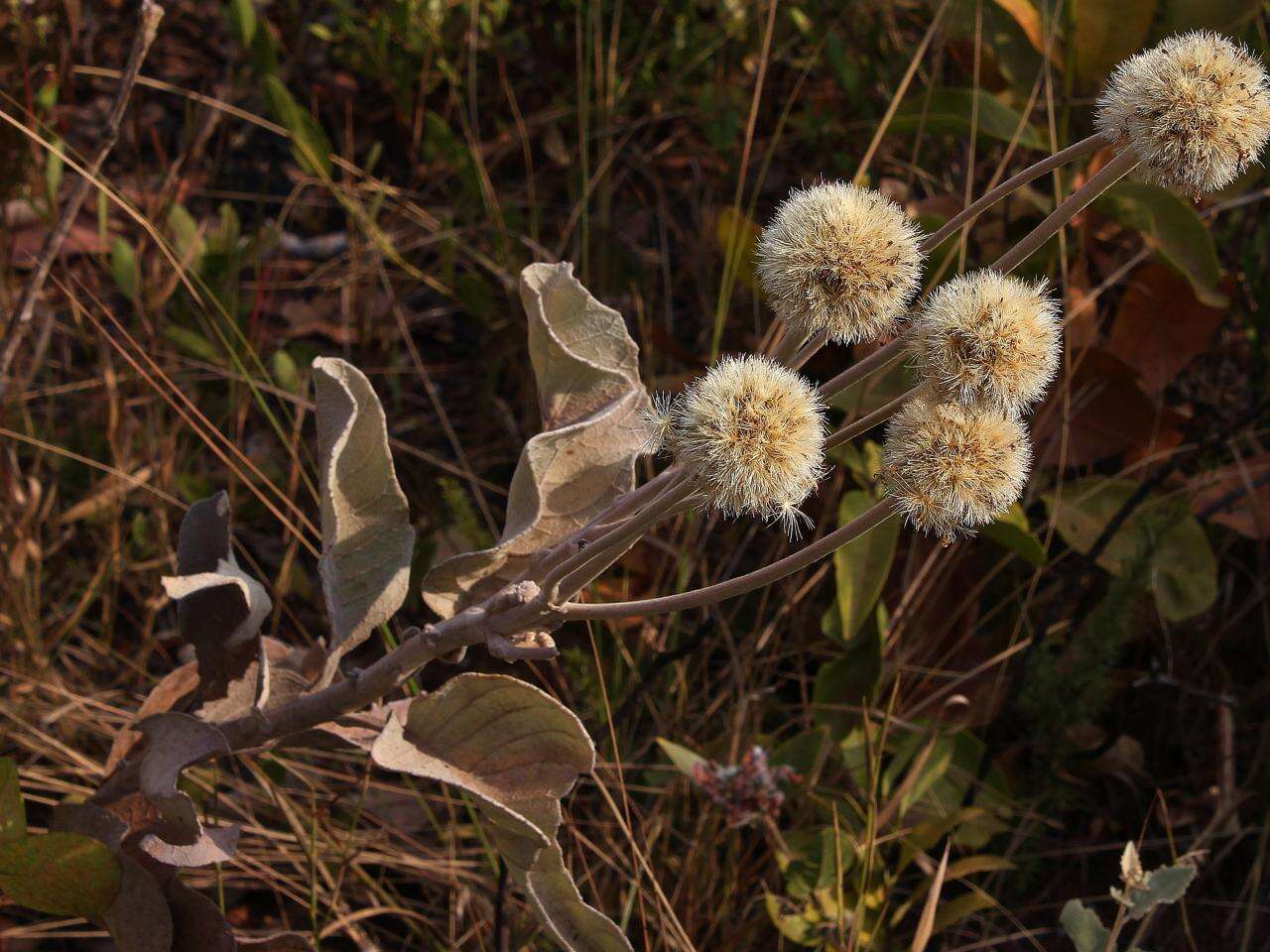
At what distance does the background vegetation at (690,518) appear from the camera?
2.03 m

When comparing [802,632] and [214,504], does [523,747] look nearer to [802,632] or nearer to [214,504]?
[214,504]

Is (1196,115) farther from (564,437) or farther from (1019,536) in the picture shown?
(1019,536)

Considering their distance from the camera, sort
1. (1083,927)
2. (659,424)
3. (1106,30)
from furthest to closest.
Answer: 1. (1106,30)
2. (1083,927)
3. (659,424)

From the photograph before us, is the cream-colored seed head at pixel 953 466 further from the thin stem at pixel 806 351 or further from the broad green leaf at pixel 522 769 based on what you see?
the broad green leaf at pixel 522 769

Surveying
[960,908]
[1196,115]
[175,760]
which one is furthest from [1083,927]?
[175,760]

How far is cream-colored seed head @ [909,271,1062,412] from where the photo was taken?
107 cm

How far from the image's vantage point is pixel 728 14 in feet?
10.2

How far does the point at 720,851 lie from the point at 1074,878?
24.3 inches

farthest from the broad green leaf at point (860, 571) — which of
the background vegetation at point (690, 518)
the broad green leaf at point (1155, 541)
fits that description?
the broad green leaf at point (1155, 541)

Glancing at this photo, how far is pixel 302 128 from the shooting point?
258 cm

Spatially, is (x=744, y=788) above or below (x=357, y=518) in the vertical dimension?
below

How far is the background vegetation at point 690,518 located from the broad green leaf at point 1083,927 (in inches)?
10.3

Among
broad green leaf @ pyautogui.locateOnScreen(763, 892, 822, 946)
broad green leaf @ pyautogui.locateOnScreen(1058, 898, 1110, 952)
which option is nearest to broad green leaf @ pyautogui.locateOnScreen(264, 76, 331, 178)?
broad green leaf @ pyautogui.locateOnScreen(763, 892, 822, 946)

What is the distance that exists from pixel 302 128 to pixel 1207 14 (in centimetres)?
183
